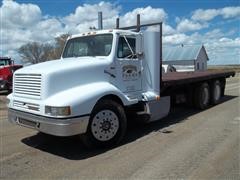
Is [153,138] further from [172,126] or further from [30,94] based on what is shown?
[30,94]

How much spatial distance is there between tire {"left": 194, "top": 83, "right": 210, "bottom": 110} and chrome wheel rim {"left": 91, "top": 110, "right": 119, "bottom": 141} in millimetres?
4886

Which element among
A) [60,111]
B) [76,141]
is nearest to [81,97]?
[60,111]

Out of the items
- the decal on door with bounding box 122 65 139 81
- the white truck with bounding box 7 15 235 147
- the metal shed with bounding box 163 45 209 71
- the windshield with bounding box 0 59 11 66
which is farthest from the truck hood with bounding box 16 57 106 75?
the metal shed with bounding box 163 45 209 71

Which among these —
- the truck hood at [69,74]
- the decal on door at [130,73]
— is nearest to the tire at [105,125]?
the truck hood at [69,74]

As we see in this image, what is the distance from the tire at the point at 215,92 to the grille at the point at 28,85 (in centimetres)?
765

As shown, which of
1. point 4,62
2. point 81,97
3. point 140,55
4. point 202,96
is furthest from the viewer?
point 4,62

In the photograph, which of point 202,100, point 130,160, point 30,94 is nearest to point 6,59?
point 202,100

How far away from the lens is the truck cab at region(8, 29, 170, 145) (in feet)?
17.9

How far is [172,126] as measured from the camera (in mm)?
7871

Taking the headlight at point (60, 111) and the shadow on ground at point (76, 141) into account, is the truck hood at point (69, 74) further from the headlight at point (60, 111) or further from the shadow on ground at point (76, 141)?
the shadow on ground at point (76, 141)

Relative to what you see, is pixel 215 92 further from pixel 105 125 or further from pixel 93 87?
pixel 93 87

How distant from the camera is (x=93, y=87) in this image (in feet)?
19.4

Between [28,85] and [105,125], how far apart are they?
66.6 inches

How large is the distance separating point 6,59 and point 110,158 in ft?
56.2
